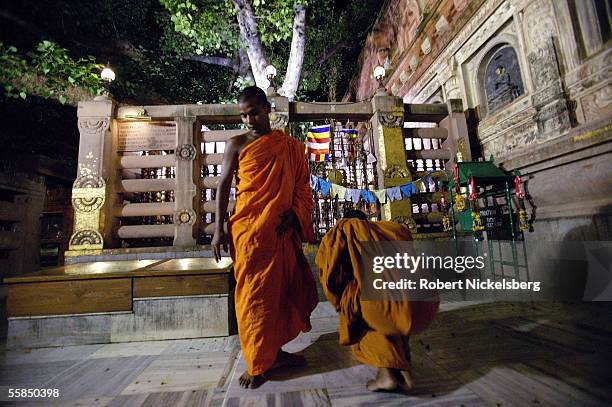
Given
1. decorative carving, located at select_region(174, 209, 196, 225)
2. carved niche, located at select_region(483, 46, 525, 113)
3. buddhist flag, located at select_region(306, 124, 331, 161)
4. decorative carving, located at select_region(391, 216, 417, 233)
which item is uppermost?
carved niche, located at select_region(483, 46, 525, 113)

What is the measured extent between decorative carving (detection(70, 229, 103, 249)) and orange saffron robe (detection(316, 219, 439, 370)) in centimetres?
526

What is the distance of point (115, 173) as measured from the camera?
19.5 ft

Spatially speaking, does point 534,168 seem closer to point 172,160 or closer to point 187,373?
point 187,373

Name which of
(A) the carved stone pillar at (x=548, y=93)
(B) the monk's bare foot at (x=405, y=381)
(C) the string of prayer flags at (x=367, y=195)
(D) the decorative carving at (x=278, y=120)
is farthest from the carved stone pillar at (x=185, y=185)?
(A) the carved stone pillar at (x=548, y=93)

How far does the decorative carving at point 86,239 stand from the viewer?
5.34 m

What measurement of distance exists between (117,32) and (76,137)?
407 centimetres

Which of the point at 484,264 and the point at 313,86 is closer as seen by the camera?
the point at 484,264

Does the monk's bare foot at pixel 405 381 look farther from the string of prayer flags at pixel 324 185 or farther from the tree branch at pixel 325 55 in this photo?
the tree branch at pixel 325 55

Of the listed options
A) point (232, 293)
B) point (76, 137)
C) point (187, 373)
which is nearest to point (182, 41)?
point (76, 137)

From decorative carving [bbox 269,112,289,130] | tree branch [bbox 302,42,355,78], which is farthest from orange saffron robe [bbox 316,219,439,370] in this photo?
tree branch [bbox 302,42,355,78]

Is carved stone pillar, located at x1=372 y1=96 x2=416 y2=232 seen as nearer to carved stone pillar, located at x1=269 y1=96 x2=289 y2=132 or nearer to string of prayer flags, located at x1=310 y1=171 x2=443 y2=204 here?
string of prayer flags, located at x1=310 y1=171 x2=443 y2=204

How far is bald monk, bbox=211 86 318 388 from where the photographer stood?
2.23 metres

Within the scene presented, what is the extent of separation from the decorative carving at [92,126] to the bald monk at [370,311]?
19.5 feet

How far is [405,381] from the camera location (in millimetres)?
1957
